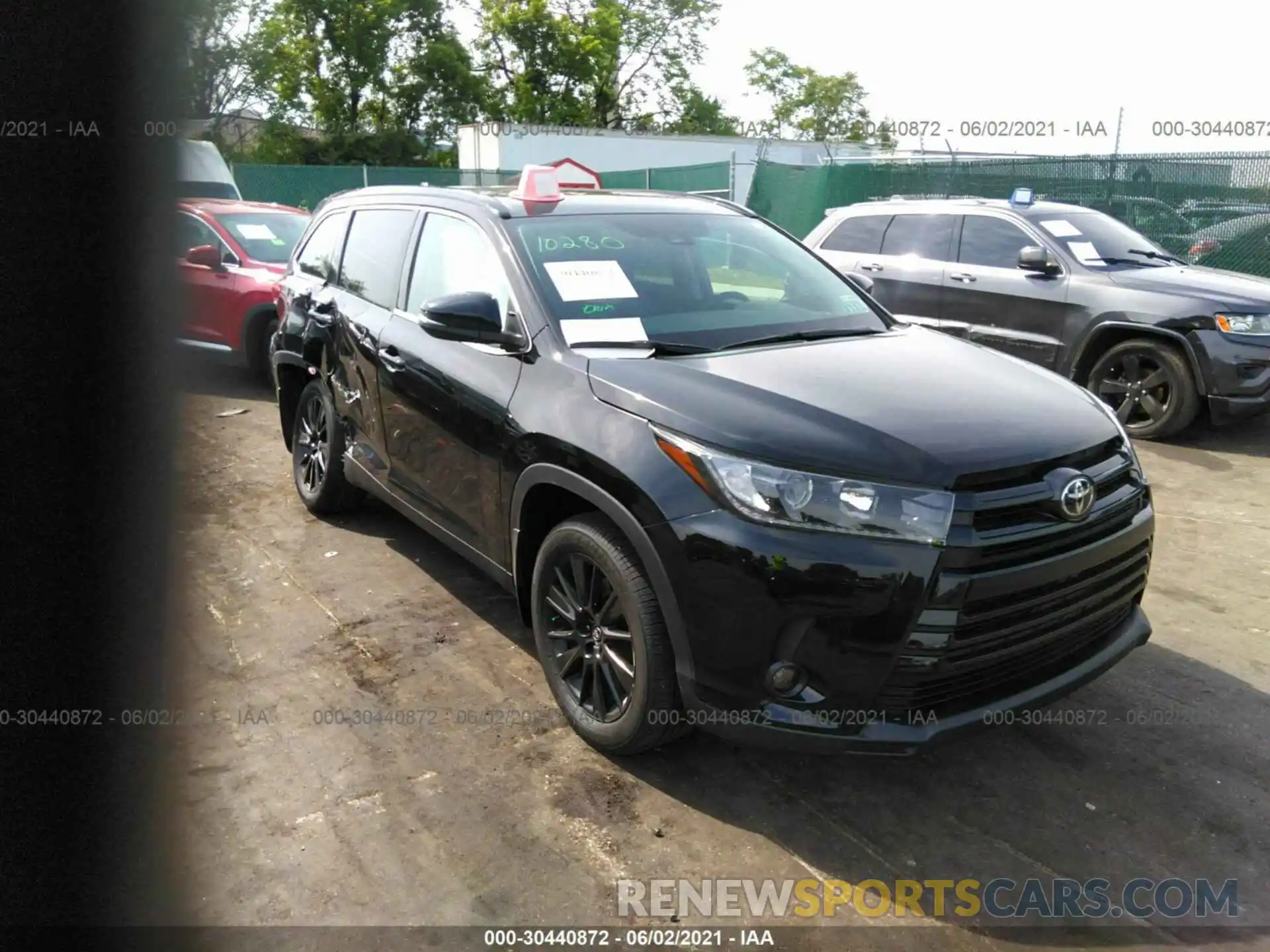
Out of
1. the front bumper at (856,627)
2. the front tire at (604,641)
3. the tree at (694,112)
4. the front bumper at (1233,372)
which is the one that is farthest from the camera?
the tree at (694,112)

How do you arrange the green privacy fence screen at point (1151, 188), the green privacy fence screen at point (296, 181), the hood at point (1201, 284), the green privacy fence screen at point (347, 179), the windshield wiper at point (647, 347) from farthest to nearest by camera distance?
the green privacy fence screen at point (296, 181) → the green privacy fence screen at point (347, 179) → the green privacy fence screen at point (1151, 188) → the hood at point (1201, 284) → the windshield wiper at point (647, 347)

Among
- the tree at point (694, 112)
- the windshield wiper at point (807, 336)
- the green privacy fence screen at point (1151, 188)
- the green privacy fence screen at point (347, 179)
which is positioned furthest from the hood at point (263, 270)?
the tree at point (694, 112)

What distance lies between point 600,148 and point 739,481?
33085 mm

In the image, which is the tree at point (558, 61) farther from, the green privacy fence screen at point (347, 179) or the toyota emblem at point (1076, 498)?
the toyota emblem at point (1076, 498)

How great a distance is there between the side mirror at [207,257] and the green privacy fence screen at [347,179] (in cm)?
1012

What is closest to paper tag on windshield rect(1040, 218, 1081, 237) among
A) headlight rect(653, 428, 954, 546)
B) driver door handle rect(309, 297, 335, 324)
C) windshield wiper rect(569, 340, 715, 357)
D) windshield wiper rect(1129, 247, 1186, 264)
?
windshield wiper rect(1129, 247, 1186, 264)

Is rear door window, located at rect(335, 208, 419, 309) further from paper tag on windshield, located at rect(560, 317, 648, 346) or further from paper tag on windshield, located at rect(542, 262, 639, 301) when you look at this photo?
paper tag on windshield, located at rect(560, 317, 648, 346)

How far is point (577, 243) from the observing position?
151 inches

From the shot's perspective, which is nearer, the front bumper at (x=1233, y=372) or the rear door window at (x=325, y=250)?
the rear door window at (x=325, y=250)

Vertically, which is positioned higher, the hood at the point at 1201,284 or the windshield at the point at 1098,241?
the windshield at the point at 1098,241

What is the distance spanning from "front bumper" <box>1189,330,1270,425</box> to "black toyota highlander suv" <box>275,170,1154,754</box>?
404 centimetres

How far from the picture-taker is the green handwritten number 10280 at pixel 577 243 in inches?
149

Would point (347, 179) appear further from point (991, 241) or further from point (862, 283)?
point (862, 283)

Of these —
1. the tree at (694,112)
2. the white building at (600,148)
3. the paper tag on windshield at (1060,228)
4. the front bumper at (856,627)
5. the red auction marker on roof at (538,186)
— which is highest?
the tree at (694,112)
